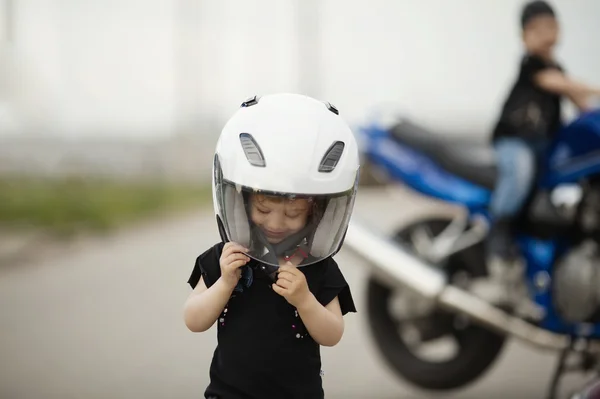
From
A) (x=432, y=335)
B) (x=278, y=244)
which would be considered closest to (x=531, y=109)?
(x=432, y=335)

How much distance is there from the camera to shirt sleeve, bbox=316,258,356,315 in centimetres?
209

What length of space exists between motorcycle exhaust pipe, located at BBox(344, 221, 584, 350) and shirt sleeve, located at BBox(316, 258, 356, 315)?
210 centimetres

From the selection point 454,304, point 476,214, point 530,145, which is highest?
point 530,145

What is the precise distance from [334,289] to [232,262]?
0.89ft

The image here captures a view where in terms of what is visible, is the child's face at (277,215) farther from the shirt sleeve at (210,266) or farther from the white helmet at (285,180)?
the shirt sleeve at (210,266)

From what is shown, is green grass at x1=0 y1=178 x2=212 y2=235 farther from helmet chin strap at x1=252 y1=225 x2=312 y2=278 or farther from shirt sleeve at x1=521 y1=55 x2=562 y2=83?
helmet chin strap at x1=252 y1=225 x2=312 y2=278

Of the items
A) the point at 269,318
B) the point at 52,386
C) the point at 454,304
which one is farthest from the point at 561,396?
the point at 269,318

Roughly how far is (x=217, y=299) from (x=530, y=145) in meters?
2.48

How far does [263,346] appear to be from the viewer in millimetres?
2025

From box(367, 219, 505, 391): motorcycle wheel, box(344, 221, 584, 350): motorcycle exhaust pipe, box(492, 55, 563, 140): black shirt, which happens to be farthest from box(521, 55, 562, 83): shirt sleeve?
box(344, 221, 584, 350): motorcycle exhaust pipe

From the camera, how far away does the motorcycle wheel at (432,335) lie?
4359 mm

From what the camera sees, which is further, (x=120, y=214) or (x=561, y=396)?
(x=120, y=214)

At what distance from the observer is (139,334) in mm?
5914

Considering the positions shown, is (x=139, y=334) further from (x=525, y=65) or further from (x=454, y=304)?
(x=525, y=65)
